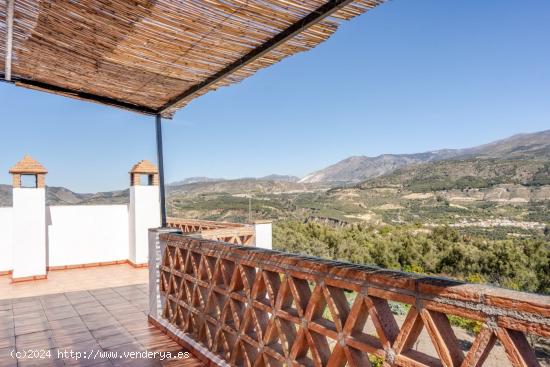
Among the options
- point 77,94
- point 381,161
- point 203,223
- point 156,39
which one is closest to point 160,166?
point 77,94

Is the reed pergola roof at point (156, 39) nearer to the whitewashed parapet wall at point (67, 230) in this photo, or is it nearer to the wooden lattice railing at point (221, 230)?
the wooden lattice railing at point (221, 230)

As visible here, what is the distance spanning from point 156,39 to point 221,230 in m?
3.83

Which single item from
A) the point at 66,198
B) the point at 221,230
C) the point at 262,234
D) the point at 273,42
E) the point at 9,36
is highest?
the point at 9,36

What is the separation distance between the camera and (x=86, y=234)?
770 centimetres

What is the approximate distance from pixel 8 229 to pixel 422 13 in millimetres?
23662

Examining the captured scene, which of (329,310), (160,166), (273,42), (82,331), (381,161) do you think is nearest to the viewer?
(329,310)

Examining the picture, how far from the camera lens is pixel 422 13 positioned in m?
22.6

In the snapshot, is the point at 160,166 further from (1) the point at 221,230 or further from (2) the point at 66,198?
(2) the point at 66,198

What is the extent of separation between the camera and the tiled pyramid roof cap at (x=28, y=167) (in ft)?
20.9

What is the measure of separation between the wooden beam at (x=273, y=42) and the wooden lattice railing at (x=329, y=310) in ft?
4.32

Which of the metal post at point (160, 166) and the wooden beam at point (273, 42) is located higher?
the wooden beam at point (273, 42)

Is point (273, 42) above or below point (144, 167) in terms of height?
above

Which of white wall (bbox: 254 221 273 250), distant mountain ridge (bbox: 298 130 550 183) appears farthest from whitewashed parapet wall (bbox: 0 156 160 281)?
distant mountain ridge (bbox: 298 130 550 183)

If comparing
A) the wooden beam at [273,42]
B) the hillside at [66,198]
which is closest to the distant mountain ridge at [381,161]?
the hillside at [66,198]
